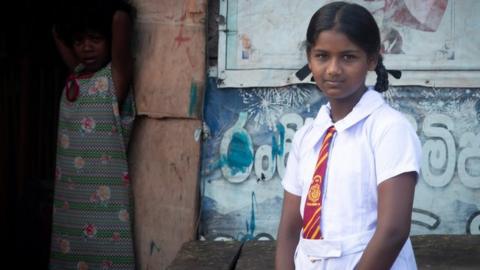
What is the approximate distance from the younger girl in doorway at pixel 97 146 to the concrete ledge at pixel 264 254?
0.49m

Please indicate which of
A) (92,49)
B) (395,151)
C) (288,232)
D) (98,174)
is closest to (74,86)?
(92,49)

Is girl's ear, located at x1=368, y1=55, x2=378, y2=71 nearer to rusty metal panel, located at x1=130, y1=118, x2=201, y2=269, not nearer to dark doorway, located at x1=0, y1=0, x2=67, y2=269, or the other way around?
rusty metal panel, located at x1=130, y1=118, x2=201, y2=269

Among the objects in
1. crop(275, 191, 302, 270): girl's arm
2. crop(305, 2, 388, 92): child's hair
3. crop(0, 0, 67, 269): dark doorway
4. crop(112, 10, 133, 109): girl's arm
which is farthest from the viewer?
crop(0, 0, 67, 269): dark doorway

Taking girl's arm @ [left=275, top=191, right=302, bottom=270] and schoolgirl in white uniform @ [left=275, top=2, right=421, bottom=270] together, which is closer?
schoolgirl in white uniform @ [left=275, top=2, right=421, bottom=270]

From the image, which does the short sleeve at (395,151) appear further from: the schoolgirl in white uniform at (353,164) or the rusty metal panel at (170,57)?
the rusty metal panel at (170,57)

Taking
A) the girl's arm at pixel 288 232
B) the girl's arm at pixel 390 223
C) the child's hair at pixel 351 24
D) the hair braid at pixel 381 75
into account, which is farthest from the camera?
the girl's arm at pixel 288 232

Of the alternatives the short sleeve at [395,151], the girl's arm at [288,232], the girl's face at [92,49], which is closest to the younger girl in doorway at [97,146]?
the girl's face at [92,49]

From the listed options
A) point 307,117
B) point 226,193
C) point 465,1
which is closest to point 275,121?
point 307,117

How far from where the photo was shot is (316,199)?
2.22m

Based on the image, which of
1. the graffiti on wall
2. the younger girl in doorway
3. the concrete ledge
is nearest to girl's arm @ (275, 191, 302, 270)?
the concrete ledge

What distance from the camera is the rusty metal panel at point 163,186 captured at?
4102mm

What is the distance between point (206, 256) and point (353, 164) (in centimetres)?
161

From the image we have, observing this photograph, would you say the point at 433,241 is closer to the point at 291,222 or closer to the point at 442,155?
the point at 442,155

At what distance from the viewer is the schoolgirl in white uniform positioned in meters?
2.10
